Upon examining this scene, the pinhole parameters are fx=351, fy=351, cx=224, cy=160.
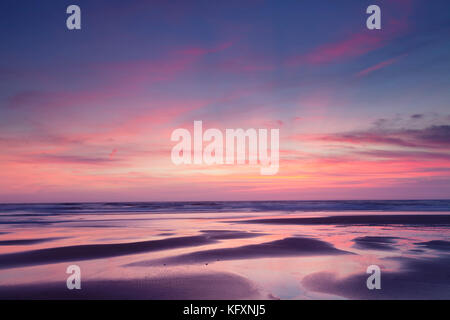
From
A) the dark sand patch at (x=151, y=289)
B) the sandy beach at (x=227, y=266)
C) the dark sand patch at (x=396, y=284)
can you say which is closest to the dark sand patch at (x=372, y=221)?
the sandy beach at (x=227, y=266)

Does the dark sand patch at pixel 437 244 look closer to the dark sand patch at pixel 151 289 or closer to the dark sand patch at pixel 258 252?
the dark sand patch at pixel 258 252

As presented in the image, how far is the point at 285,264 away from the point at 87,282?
177 inches

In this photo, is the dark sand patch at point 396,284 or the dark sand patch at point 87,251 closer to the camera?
the dark sand patch at point 396,284

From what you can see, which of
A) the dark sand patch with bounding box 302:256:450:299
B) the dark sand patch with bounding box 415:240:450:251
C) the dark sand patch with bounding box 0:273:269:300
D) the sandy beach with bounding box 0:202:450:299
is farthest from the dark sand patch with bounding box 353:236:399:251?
the dark sand patch with bounding box 0:273:269:300

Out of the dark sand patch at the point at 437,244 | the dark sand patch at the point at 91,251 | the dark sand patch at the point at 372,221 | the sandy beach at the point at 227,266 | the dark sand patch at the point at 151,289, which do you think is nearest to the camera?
the dark sand patch at the point at 151,289

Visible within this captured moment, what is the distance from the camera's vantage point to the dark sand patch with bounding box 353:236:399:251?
36.0ft

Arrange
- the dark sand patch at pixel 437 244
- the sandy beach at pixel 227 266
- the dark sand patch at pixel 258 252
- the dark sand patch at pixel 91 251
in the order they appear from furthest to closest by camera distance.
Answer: the dark sand patch at pixel 437 244 → the dark sand patch at pixel 91 251 → the dark sand patch at pixel 258 252 → the sandy beach at pixel 227 266

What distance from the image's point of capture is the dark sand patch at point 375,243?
11.0m

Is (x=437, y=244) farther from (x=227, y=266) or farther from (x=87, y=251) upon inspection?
(x=87, y=251)

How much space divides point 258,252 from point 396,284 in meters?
4.09

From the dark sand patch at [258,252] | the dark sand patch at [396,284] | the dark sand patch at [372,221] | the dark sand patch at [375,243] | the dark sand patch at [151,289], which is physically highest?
the dark sand patch at [151,289]

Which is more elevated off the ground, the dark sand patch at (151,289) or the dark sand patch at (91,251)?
the dark sand patch at (151,289)

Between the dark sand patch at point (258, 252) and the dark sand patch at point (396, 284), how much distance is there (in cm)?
236

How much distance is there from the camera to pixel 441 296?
6.12m
